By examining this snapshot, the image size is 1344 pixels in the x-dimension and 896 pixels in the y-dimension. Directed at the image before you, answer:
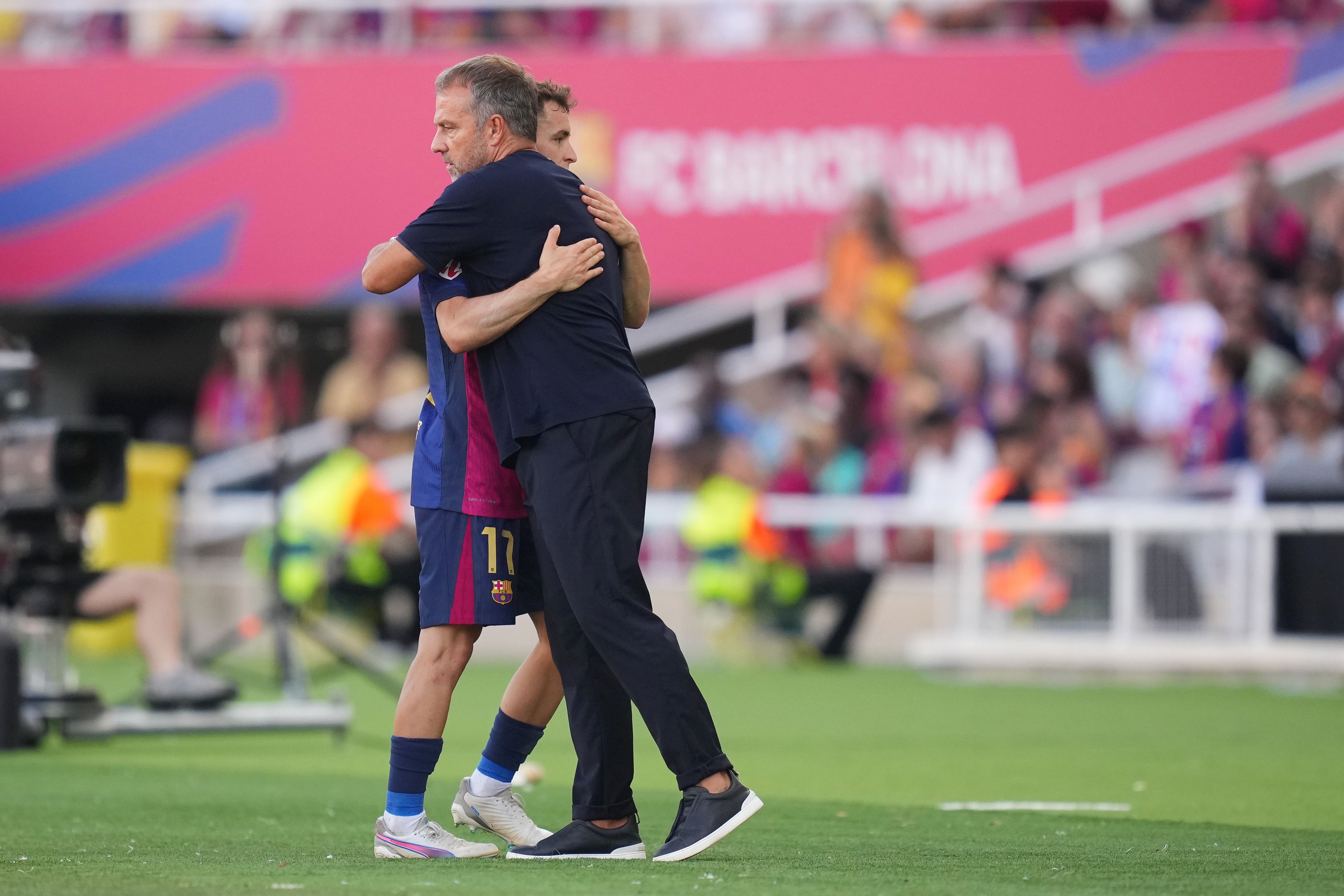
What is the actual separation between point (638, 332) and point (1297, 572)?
674cm

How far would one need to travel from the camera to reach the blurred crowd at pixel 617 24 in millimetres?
17422

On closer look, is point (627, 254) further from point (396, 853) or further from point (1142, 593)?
point (1142, 593)

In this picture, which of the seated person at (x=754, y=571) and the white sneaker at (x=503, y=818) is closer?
the white sneaker at (x=503, y=818)

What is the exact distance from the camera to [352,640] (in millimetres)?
14594

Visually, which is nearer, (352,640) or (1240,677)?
(1240,677)

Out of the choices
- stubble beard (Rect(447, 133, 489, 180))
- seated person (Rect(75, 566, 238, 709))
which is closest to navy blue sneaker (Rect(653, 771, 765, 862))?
stubble beard (Rect(447, 133, 489, 180))

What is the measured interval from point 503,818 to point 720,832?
29.9 inches

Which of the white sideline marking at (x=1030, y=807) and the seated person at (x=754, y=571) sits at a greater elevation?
the seated person at (x=754, y=571)

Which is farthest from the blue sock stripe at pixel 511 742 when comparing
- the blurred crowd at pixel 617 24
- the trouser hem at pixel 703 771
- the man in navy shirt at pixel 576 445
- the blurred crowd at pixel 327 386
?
the blurred crowd at pixel 617 24

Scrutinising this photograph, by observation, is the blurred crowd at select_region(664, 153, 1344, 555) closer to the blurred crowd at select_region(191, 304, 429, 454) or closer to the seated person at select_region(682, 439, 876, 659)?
the seated person at select_region(682, 439, 876, 659)

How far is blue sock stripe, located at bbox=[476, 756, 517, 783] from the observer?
5.61 metres

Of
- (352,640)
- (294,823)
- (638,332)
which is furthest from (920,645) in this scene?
(294,823)

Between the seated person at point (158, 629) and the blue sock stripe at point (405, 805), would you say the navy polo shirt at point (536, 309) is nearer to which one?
the blue sock stripe at point (405, 805)

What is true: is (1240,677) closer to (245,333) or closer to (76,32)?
(245,333)
